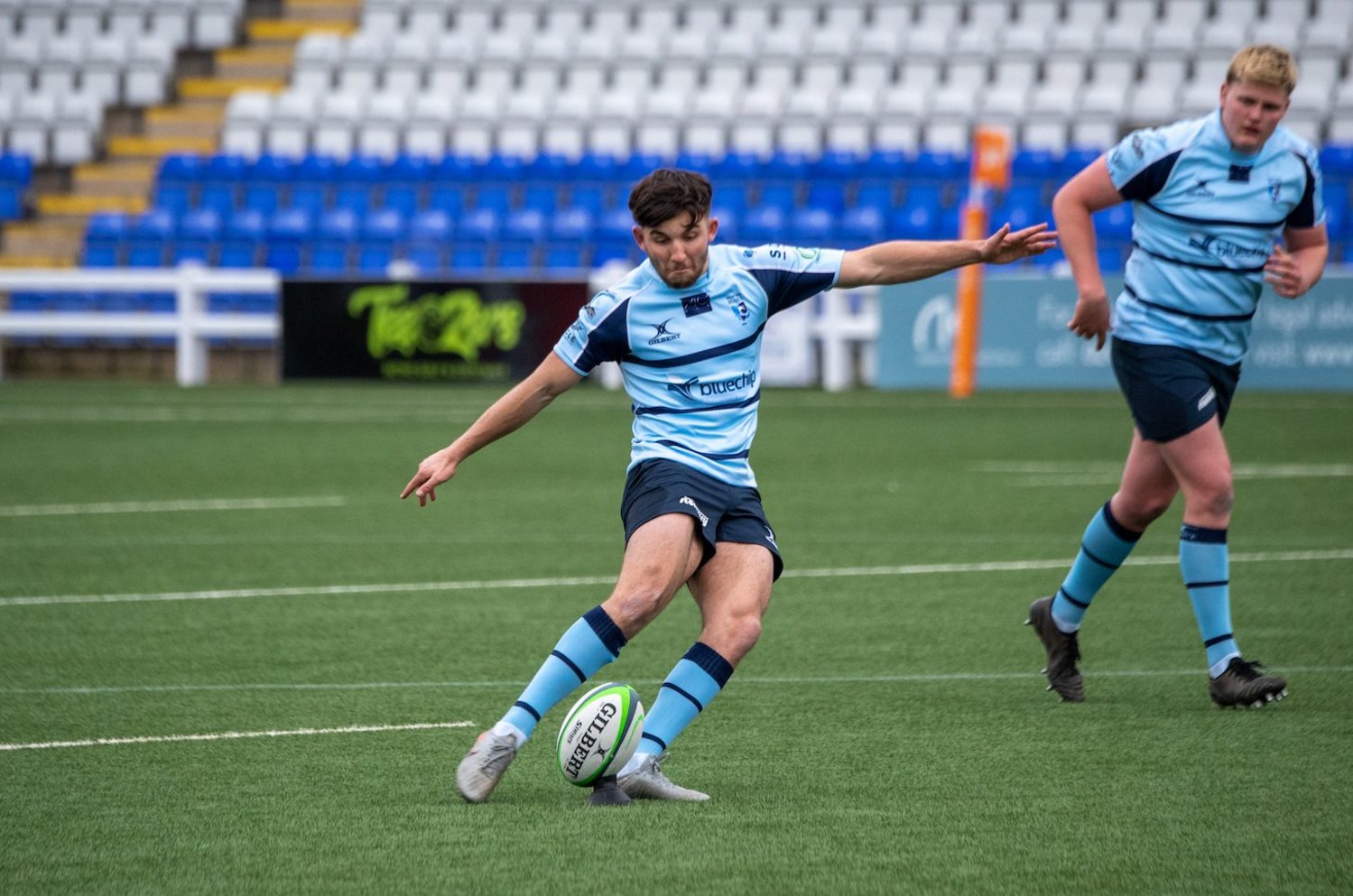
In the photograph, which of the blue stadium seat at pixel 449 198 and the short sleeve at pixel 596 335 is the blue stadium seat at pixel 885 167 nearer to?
the blue stadium seat at pixel 449 198

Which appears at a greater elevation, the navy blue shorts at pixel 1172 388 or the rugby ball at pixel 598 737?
the navy blue shorts at pixel 1172 388

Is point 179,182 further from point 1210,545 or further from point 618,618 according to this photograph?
point 618,618

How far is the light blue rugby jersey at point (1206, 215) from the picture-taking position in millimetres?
6055

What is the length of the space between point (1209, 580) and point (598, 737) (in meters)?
2.35

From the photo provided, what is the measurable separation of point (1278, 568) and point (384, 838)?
18.4 feet

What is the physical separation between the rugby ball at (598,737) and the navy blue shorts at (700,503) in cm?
43

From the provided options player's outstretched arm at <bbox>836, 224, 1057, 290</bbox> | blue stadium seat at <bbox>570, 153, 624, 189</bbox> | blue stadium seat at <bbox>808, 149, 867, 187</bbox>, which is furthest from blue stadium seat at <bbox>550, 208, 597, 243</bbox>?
player's outstretched arm at <bbox>836, 224, 1057, 290</bbox>

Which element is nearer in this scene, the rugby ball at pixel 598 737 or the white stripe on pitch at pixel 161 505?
the rugby ball at pixel 598 737

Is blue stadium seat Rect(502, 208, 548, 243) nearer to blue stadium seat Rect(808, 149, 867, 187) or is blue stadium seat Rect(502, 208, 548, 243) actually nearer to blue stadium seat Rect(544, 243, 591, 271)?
blue stadium seat Rect(544, 243, 591, 271)

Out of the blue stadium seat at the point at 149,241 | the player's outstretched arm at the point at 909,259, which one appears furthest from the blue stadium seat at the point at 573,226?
the player's outstretched arm at the point at 909,259

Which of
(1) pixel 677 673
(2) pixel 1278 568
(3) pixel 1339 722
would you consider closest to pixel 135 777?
(1) pixel 677 673

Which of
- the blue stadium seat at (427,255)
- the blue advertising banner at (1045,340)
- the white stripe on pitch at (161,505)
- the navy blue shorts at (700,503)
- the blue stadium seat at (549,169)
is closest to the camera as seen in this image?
the navy blue shorts at (700,503)

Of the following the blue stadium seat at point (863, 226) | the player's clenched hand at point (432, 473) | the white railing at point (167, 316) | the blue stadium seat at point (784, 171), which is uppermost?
the player's clenched hand at point (432, 473)

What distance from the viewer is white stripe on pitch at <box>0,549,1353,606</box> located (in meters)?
8.24
